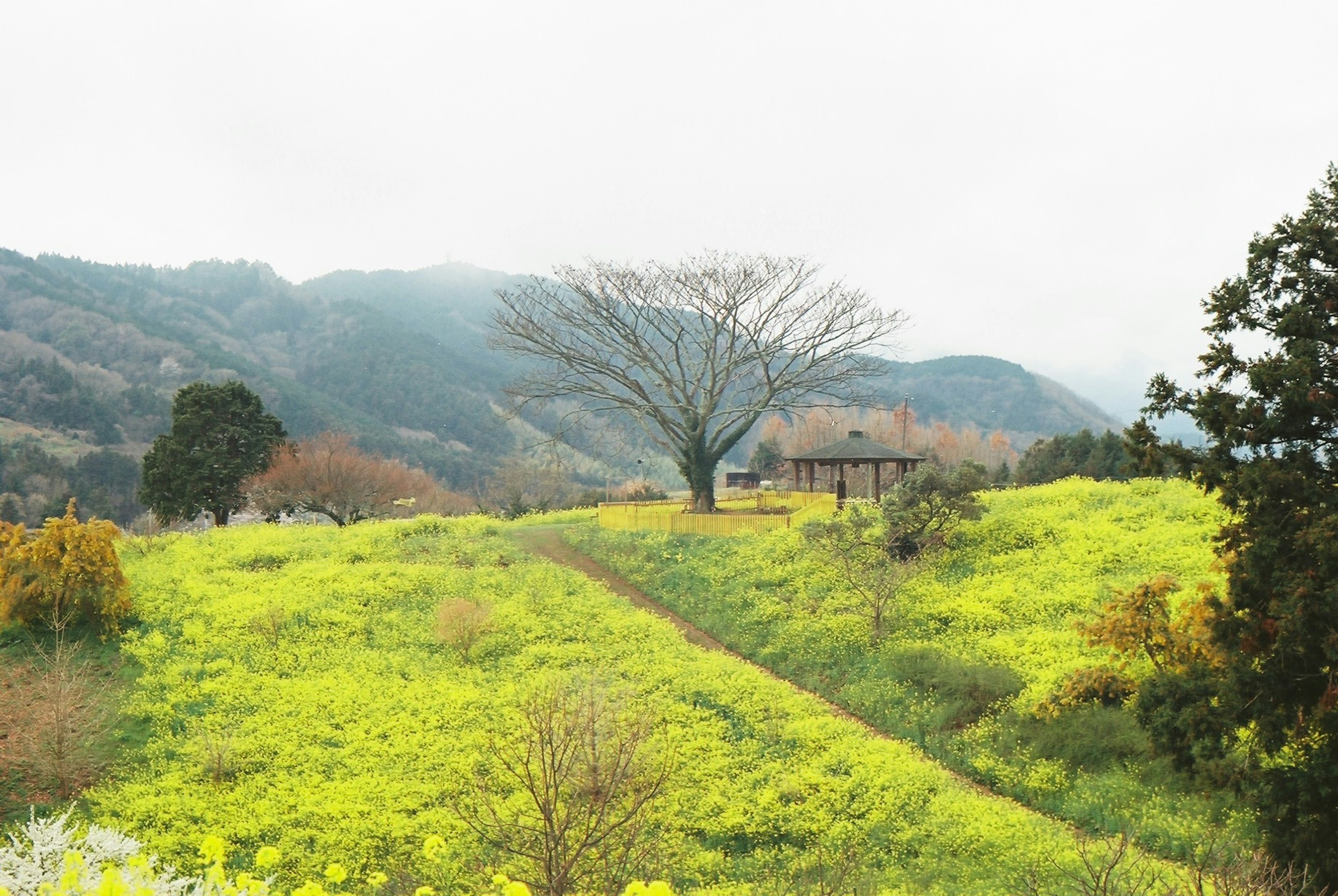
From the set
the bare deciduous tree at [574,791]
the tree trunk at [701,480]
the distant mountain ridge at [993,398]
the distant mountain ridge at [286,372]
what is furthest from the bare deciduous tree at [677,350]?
the distant mountain ridge at [993,398]

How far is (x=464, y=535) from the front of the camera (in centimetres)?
2830

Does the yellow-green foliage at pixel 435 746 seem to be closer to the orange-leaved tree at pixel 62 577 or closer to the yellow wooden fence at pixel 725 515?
the orange-leaved tree at pixel 62 577

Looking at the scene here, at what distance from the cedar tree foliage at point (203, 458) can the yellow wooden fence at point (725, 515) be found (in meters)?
15.9

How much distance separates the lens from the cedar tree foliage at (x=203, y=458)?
116 ft

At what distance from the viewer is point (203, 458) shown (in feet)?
117

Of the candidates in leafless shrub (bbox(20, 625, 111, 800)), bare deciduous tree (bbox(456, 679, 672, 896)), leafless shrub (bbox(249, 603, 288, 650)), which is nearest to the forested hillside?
leafless shrub (bbox(249, 603, 288, 650))

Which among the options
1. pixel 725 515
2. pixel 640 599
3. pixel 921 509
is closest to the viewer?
pixel 921 509

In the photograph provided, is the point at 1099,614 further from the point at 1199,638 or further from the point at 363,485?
the point at 363,485

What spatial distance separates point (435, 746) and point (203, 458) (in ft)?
88.9

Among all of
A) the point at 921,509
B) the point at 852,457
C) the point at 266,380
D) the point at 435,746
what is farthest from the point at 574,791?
the point at 266,380

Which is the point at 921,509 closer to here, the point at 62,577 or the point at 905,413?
the point at 62,577

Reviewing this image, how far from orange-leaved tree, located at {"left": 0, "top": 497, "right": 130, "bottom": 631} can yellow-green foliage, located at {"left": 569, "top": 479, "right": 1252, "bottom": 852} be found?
12524mm

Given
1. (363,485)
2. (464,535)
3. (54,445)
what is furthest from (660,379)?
(54,445)

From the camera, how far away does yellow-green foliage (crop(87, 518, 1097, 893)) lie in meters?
11.1
